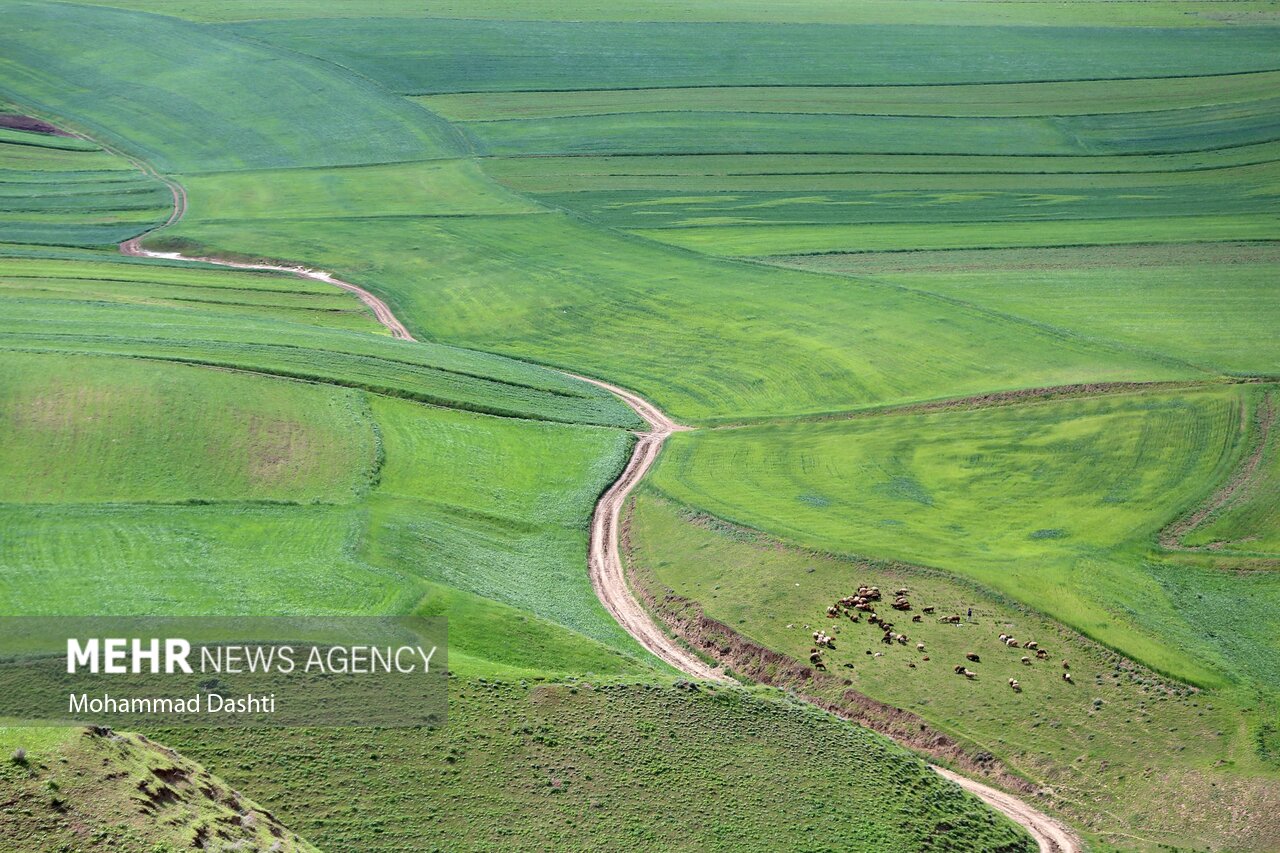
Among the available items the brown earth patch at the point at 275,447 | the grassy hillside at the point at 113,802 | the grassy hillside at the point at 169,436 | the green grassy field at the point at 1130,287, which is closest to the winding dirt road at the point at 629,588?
the grassy hillside at the point at 169,436

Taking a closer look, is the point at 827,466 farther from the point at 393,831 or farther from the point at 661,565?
the point at 393,831

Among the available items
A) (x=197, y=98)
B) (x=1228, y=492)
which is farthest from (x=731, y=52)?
(x=1228, y=492)

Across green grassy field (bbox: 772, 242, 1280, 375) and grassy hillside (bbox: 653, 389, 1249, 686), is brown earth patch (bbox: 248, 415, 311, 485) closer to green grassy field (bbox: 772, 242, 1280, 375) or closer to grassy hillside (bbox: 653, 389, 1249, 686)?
grassy hillside (bbox: 653, 389, 1249, 686)

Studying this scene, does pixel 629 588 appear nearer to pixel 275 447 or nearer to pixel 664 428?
pixel 664 428

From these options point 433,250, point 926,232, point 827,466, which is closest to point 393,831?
point 827,466

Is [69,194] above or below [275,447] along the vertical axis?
above

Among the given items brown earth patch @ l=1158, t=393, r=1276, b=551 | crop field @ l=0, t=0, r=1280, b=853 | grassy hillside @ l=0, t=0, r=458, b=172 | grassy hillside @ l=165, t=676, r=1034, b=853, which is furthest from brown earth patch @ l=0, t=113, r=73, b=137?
brown earth patch @ l=1158, t=393, r=1276, b=551
